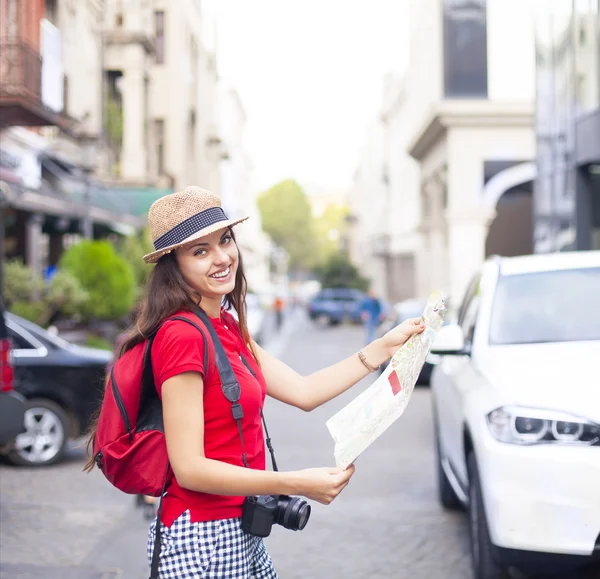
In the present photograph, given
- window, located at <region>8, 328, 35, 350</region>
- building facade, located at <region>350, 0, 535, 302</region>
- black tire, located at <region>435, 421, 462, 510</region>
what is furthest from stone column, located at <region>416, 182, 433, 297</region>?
black tire, located at <region>435, 421, 462, 510</region>

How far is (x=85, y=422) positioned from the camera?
9250mm

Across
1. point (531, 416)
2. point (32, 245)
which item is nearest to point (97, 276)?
point (32, 245)

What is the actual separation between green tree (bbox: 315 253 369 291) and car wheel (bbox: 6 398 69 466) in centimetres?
4708

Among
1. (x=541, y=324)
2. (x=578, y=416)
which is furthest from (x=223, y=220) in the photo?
(x=541, y=324)

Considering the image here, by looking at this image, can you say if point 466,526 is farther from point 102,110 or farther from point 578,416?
point 102,110

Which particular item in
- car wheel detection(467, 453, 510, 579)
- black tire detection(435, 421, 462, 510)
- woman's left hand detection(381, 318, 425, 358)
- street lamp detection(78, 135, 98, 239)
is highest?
street lamp detection(78, 135, 98, 239)

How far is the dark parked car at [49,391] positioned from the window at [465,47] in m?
23.4

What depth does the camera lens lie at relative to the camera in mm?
2627

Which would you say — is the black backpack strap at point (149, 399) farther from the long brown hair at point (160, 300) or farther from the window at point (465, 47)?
the window at point (465, 47)

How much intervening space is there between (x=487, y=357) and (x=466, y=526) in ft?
6.67

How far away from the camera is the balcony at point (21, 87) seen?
16094 millimetres

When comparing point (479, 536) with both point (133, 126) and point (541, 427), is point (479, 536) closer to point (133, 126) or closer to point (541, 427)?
point (541, 427)

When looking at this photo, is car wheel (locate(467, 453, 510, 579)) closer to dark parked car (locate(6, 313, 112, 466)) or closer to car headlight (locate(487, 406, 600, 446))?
car headlight (locate(487, 406, 600, 446))

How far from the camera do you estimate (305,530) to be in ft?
22.3
